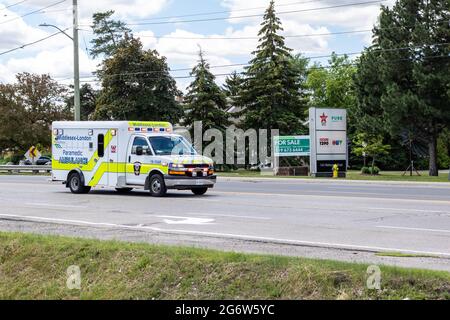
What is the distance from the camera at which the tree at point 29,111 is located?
62.3 meters

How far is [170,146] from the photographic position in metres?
22.1

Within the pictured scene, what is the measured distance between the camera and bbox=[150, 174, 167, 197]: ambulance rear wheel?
21328 millimetres

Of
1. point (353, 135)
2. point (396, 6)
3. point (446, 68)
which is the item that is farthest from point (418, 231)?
point (353, 135)

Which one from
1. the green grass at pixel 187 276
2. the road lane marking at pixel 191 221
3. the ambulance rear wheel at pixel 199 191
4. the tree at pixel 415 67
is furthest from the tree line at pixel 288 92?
the green grass at pixel 187 276

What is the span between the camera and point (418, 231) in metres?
12.6

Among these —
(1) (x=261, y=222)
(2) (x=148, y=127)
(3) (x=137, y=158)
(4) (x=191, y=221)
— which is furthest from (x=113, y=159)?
(1) (x=261, y=222)

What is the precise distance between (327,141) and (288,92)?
1856 centimetres

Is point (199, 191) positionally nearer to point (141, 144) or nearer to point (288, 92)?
point (141, 144)

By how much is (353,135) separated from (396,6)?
26195 millimetres

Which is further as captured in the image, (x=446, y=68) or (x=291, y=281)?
(x=446, y=68)

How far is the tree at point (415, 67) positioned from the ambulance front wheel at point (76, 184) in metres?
23.0

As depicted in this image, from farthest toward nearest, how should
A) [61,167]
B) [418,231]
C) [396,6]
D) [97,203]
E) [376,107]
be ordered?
[376,107] → [396,6] → [61,167] → [97,203] → [418,231]

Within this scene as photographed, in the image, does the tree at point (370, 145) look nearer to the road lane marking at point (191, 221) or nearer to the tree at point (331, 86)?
the tree at point (331, 86)
